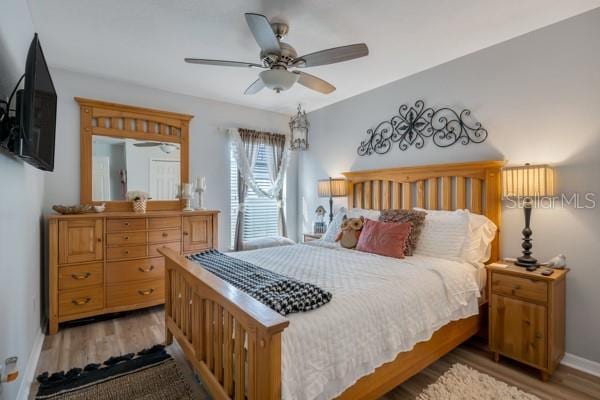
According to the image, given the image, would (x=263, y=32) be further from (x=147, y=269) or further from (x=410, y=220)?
(x=147, y=269)

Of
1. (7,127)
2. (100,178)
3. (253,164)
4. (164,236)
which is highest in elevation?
(253,164)

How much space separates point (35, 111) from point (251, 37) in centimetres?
165

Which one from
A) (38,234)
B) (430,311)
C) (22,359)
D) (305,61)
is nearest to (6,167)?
(22,359)

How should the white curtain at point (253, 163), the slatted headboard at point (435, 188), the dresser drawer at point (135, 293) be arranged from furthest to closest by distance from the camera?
the white curtain at point (253, 163) < the dresser drawer at point (135, 293) < the slatted headboard at point (435, 188)

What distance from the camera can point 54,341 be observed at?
8.59ft

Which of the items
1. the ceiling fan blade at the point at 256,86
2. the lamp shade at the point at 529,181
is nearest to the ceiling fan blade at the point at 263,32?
the ceiling fan blade at the point at 256,86

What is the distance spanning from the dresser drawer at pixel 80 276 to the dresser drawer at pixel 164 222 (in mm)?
603

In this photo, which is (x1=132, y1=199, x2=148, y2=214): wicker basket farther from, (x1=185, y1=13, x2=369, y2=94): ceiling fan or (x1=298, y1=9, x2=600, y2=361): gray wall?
(x1=298, y1=9, x2=600, y2=361): gray wall

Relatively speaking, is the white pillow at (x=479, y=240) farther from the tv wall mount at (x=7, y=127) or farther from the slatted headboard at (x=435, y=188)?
the tv wall mount at (x=7, y=127)

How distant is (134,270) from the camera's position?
317cm

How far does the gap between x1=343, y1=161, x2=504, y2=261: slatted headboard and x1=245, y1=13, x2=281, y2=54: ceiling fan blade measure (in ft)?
6.48

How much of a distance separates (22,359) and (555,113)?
4137 millimetres

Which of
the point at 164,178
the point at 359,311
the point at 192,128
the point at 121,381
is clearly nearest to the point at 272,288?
the point at 359,311

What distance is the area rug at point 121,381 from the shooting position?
6.28 feet
